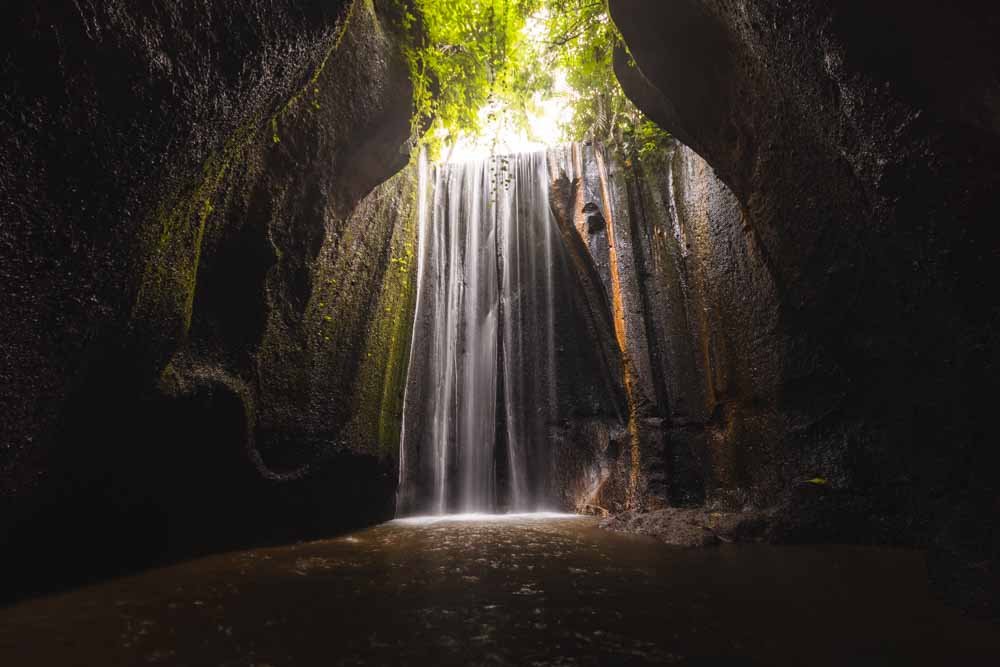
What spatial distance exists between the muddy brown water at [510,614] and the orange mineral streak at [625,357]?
3.25 metres

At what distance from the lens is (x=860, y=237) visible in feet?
A: 11.2

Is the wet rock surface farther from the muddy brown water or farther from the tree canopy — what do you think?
the tree canopy

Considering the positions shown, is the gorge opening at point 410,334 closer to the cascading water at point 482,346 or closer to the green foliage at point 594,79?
the green foliage at point 594,79

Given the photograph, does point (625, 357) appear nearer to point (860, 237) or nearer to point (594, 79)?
point (860, 237)

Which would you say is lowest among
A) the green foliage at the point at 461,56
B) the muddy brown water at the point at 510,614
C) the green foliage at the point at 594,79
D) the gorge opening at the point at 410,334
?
the muddy brown water at the point at 510,614

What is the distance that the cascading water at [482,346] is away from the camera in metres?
8.57

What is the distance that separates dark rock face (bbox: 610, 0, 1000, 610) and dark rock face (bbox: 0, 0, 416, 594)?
3.55 metres

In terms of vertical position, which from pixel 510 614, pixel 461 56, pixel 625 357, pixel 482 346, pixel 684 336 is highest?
pixel 461 56

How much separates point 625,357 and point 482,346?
3403mm

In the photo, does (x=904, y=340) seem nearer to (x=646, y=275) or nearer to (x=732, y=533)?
(x=732, y=533)

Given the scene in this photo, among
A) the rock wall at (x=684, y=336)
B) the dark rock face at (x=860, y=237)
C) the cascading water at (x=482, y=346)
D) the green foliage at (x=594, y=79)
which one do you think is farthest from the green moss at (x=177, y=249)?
the rock wall at (x=684, y=336)

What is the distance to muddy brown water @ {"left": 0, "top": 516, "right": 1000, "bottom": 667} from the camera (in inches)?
69.4

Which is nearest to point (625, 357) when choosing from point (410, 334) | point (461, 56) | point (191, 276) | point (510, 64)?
point (410, 334)

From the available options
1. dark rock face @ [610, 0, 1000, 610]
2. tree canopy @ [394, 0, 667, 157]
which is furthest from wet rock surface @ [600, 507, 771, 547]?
tree canopy @ [394, 0, 667, 157]
